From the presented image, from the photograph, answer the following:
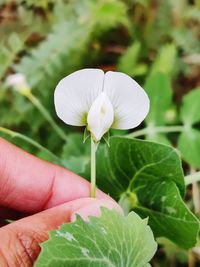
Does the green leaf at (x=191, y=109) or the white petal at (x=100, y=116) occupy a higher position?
the white petal at (x=100, y=116)

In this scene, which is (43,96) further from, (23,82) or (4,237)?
(4,237)

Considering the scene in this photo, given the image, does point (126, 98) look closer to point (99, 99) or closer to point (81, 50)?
point (99, 99)

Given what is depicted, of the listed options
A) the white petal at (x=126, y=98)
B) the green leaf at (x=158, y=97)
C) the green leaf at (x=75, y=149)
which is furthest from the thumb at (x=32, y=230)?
the green leaf at (x=158, y=97)

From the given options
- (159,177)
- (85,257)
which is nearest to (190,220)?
(159,177)

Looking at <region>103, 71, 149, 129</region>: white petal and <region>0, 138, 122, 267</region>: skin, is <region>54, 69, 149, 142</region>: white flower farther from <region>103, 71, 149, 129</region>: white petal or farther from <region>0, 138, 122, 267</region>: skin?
<region>0, 138, 122, 267</region>: skin

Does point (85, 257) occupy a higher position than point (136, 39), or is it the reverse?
point (136, 39)

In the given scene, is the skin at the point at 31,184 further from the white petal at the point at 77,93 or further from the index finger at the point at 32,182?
the white petal at the point at 77,93
